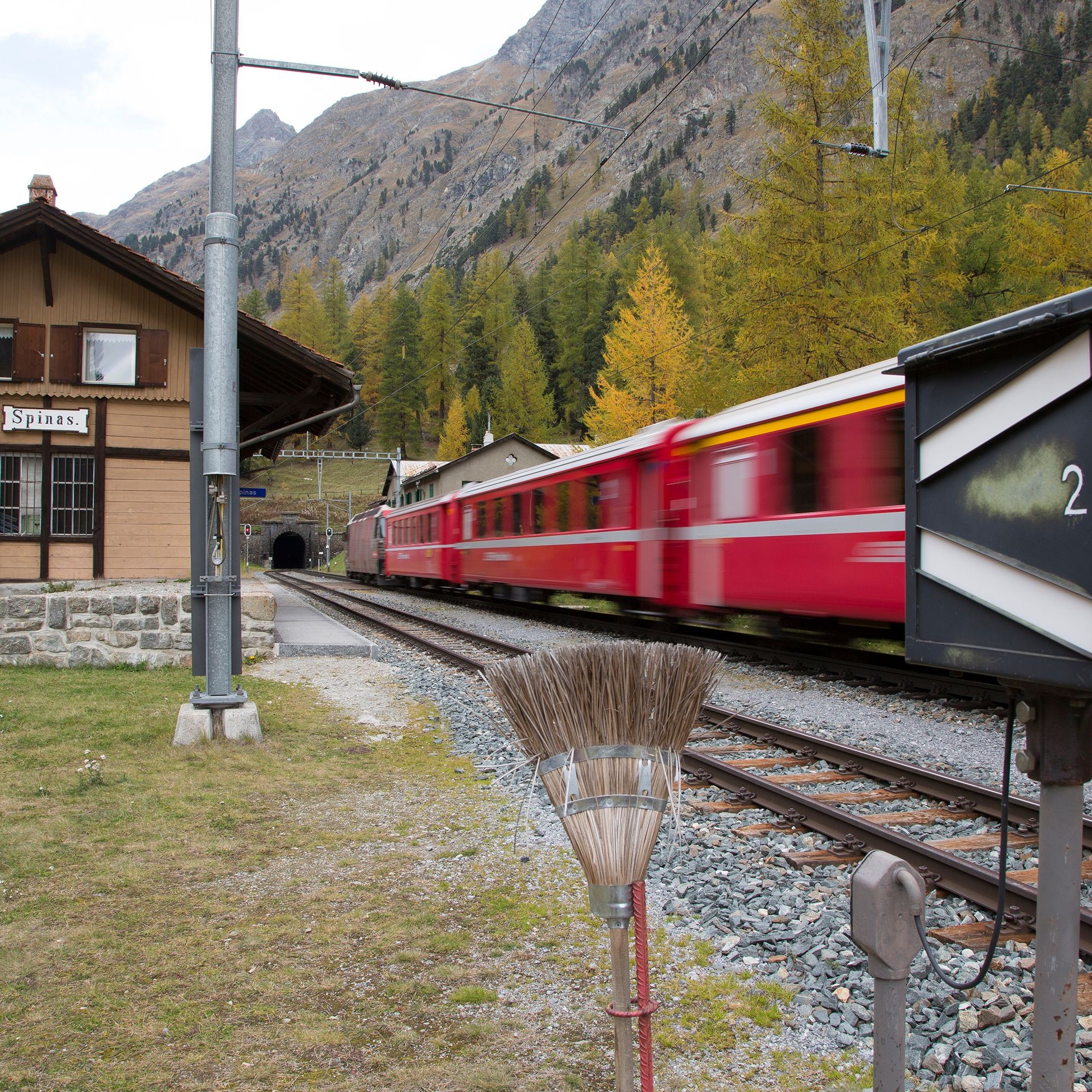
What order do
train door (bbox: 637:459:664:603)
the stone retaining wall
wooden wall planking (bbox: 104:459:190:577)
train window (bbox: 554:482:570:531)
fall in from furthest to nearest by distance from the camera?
1. train window (bbox: 554:482:570:531)
2. train door (bbox: 637:459:664:603)
3. wooden wall planking (bbox: 104:459:190:577)
4. the stone retaining wall

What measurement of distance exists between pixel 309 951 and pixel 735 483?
29.9 ft

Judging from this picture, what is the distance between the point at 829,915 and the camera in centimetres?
403

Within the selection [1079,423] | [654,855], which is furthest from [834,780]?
[1079,423]

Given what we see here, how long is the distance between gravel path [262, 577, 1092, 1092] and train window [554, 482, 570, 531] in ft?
30.7

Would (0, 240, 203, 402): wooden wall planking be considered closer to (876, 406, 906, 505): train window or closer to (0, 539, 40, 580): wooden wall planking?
(0, 539, 40, 580): wooden wall planking

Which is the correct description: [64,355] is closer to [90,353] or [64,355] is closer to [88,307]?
[90,353]

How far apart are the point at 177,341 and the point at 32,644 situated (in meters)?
4.35

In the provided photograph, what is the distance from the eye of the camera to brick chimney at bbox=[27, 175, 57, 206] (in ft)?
45.2

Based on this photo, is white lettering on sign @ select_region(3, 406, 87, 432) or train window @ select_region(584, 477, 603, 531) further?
train window @ select_region(584, 477, 603, 531)

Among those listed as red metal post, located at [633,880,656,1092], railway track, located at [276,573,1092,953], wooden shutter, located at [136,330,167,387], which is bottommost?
railway track, located at [276,573,1092,953]

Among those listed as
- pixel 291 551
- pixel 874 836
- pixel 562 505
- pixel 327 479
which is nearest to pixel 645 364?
pixel 562 505

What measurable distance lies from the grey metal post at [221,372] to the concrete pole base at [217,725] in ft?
0.32

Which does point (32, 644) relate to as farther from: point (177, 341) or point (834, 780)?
point (834, 780)

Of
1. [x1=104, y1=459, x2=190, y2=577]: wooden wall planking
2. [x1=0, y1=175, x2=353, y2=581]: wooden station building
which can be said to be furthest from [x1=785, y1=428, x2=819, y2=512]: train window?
[x1=104, y1=459, x2=190, y2=577]: wooden wall planking
